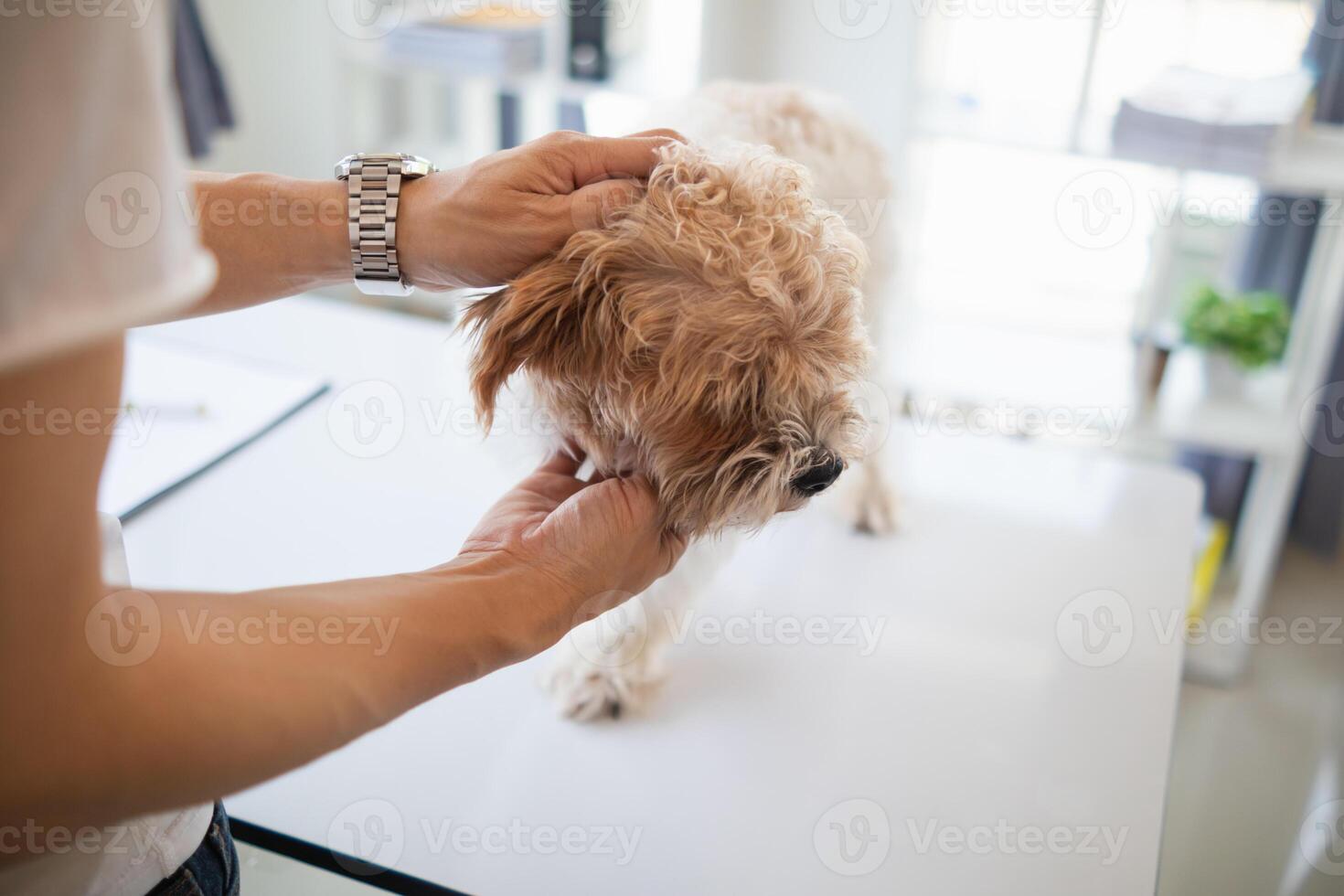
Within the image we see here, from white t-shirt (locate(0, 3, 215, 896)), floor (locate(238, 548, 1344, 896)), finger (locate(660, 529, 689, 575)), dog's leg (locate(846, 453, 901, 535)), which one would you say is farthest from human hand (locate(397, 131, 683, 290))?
floor (locate(238, 548, 1344, 896))

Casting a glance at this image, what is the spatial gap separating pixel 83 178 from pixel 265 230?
690mm

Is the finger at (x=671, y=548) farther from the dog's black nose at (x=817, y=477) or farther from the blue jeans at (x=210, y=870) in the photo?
the blue jeans at (x=210, y=870)

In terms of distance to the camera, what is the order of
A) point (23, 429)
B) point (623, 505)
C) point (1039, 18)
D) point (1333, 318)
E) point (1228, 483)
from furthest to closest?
1. point (1228, 483)
2. point (1039, 18)
3. point (1333, 318)
4. point (623, 505)
5. point (23, 429)

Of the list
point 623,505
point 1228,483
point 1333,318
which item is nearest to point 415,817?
point 623,505

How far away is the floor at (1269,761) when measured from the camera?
1970mm

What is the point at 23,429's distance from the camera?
16.6 inches

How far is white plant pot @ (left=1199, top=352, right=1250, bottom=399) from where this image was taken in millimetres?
2318

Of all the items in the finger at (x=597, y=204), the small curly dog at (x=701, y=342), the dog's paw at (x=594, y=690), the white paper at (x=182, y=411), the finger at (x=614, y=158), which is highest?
the finger at (x=614, y=158)

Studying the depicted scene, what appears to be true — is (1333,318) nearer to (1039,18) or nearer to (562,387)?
(1039,18)

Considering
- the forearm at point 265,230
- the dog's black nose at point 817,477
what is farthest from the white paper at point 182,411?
the dog's black nose at point 817,477

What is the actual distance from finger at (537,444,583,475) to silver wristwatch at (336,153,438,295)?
263 mm

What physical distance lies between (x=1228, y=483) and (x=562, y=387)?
96.9 inches

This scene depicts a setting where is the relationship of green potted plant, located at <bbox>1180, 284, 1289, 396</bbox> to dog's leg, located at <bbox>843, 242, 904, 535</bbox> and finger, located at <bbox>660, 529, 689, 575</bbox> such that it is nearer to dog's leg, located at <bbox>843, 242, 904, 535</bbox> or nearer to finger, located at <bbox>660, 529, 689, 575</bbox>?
dog's leg, located at <bbox>843, 242, 904, 535</bbox>

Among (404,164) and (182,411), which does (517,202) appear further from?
(182,411)
